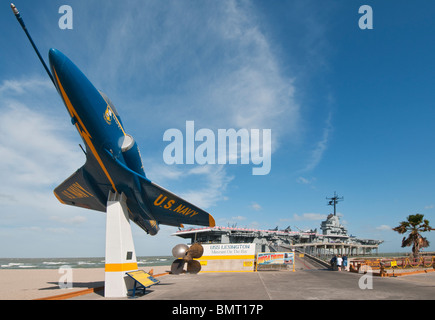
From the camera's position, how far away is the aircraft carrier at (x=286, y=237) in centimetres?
4888

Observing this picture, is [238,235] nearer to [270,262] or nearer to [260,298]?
[270,262]

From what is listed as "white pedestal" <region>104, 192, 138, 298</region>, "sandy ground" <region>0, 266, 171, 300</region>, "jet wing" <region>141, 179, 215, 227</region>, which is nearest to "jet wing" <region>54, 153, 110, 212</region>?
"white pedestal" <region>104, 192, 138, 298</region>

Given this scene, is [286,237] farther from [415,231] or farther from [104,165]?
[104,165]

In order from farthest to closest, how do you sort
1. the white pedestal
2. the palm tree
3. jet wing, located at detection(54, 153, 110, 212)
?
the palm tree → jet wing, located at detection(54, 153, 110, 212) → the white pedestal

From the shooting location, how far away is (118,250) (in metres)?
12.4

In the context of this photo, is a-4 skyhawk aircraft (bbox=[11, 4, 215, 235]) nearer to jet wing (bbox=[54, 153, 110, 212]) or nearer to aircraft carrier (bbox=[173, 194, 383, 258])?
jet wing (bbox=[54, 153, 110, 212])

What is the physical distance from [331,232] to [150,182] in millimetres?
77494

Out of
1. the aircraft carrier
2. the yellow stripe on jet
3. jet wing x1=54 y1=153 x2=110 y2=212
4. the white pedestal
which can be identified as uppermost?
the yellow stripe on jet

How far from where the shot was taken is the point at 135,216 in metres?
16.7

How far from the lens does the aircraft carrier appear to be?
160 ft

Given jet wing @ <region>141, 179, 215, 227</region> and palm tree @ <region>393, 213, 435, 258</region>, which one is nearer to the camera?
jet wing @ <region>141, 179, 215, 227</region>

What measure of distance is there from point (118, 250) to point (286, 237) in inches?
2097
